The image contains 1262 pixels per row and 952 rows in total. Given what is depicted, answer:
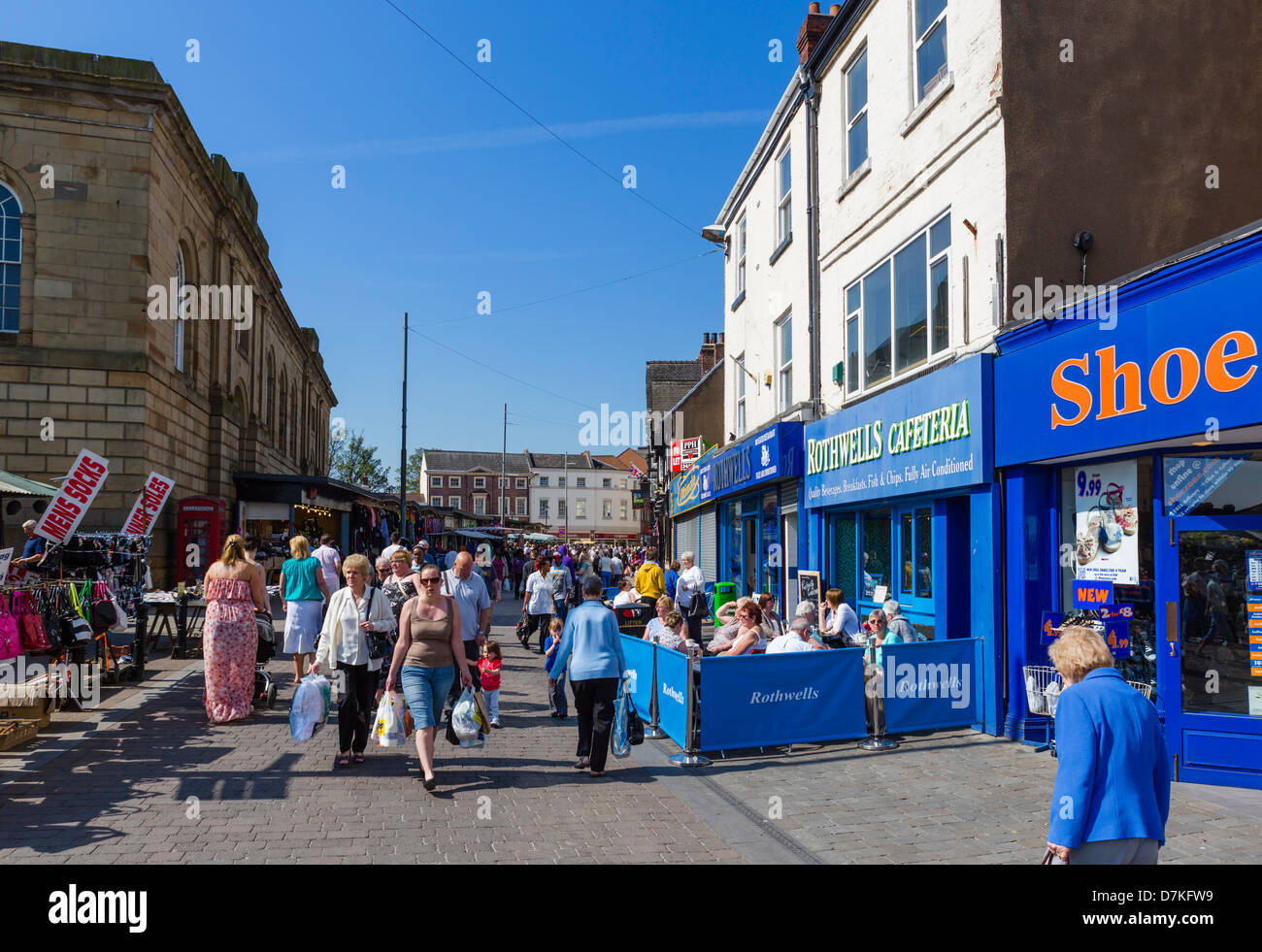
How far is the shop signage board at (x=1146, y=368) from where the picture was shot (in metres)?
6.60

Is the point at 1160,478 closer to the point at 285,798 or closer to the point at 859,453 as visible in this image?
the point at 859,453

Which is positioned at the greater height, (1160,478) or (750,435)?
(750,435)

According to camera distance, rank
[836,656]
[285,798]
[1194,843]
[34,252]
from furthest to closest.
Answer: [34,252]
[836,656]
[285,798]
[1194,843]

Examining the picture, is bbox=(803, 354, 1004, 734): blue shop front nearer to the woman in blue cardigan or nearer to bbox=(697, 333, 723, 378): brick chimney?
the woman in blue cardigan

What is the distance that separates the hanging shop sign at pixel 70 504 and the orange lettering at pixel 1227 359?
12.1m

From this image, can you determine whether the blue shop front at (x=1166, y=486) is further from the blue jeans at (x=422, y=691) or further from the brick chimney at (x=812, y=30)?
the brick chimney at (x=812, y=30)

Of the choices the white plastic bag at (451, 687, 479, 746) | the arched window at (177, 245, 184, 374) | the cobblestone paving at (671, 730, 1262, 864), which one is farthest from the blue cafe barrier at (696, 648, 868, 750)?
the arched window at (177, 245, 184, 374)

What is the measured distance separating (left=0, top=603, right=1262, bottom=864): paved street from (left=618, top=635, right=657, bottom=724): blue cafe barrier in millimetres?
787

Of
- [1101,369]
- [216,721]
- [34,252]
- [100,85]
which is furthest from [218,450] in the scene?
[1101,369]

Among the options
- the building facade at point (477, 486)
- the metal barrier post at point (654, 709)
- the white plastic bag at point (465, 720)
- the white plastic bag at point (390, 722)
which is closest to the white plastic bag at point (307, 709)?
the white plastic bag at point (390, 722)

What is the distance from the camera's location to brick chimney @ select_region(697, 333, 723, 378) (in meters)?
39.5

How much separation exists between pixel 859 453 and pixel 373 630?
7.29m

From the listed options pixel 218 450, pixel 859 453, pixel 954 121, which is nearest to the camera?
pixel 954 121

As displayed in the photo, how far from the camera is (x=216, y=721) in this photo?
923 centimetres
